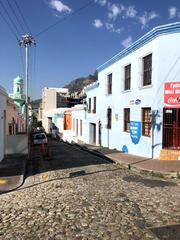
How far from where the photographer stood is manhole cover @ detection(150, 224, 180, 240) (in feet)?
17.7

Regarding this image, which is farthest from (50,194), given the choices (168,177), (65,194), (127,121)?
(127,121)

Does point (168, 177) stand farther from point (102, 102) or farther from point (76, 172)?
point (102, 102)

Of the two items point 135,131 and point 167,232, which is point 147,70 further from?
point 167,232

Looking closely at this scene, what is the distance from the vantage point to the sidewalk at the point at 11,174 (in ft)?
32.6

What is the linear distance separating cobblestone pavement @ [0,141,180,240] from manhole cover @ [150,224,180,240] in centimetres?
15

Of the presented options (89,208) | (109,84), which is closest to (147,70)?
(109,84)

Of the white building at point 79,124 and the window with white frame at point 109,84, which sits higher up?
the window with white frame at point 109,84

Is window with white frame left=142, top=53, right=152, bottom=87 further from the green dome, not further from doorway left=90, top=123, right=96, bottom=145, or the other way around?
the green dome

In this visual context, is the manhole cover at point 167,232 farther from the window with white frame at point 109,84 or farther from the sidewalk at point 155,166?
the window with white frame at point 109,84

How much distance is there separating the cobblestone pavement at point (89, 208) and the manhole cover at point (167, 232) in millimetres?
146

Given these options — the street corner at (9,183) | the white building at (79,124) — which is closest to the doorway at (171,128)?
the street corner at (9,183)

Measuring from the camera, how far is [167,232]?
18.5 ft

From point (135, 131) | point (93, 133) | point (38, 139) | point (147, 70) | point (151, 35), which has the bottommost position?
point (38, 139)

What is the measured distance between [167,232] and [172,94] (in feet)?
32.0
